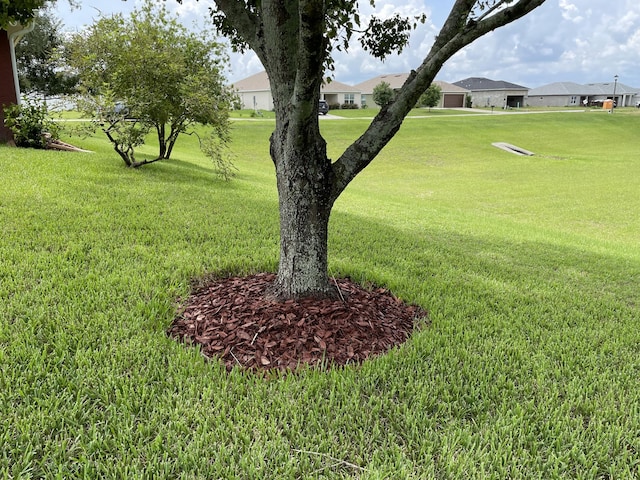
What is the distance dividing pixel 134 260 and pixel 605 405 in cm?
373

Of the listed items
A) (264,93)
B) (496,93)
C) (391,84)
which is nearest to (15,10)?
(264,93)

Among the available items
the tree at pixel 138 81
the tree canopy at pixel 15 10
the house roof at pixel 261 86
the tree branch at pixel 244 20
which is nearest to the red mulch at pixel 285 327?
the tree branch at pixel 244 20

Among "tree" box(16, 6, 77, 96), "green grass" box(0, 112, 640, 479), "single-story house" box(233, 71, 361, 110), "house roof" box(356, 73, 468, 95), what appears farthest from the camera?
"house roof" box(356, 73, 468, 95)

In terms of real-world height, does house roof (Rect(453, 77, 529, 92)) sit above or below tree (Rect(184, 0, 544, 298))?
above

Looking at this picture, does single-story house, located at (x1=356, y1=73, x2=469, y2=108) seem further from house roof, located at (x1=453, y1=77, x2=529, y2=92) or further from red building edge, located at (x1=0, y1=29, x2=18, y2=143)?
red building edge, located at (x1=0, y1=29, x2=18, y2=143)

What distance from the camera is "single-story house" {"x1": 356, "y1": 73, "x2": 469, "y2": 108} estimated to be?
60188 millimetres

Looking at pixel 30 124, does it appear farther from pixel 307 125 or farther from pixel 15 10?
pixel 307 125

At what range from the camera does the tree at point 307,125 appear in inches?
112

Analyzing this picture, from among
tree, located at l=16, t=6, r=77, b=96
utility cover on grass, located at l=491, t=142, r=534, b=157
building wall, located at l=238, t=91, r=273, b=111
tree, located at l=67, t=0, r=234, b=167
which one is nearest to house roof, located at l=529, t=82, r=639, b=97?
building wall, located at l=238, t=91, r=273, b=111

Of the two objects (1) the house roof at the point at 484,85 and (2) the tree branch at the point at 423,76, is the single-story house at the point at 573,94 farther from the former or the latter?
(2) the tree branch at the point at 423,76

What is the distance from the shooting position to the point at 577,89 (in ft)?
250

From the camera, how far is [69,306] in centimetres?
301

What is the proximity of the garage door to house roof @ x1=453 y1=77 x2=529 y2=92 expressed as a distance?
20.7ft

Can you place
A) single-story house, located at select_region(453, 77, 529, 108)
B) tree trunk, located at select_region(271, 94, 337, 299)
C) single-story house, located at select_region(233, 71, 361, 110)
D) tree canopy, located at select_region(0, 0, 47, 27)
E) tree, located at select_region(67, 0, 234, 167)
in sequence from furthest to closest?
single-story house, located at select_region(453, 77, 529, 108) → single-story house, located at select_region(233, 71, 361, 110) → tree, located at select_region(67, 0, 234, 167) → tree canopy, located at select_region(0, 0, 47, 27) → tree trunk, located at select_region(271, 94, 337, 299)
